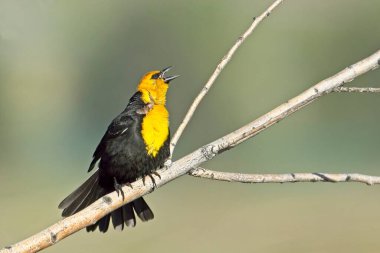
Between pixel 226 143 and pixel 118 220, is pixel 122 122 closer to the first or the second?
pixel 118 220

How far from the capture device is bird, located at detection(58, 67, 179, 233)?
97.5 inches

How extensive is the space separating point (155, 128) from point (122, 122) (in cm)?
15

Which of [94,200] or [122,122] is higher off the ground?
[122,122]

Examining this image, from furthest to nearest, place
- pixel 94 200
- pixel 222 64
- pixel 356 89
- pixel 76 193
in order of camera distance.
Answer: pixel 94 200 → pixel 76 193 → pixel 222 64 → pixel 356 89

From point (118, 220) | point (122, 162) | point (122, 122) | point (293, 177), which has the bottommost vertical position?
point (293, 177)

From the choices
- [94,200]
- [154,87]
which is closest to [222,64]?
[154,87]

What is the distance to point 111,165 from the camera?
2562 millimetres

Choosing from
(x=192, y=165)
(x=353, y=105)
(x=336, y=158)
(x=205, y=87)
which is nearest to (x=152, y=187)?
(x=192, y=165)

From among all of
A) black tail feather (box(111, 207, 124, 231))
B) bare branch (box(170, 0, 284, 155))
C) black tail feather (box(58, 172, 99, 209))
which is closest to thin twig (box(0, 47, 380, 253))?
bare branch (box(170, 0, 284, 155))

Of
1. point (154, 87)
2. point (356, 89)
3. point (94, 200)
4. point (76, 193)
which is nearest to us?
point (356, 89)

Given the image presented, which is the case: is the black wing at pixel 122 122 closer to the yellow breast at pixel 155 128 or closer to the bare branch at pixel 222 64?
the yellow breast at pixel 155 128

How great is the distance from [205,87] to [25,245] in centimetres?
73

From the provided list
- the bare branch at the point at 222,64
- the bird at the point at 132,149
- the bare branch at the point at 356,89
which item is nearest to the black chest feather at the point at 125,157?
the bird at the point at 132,149

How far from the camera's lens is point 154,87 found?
2.66 metres
